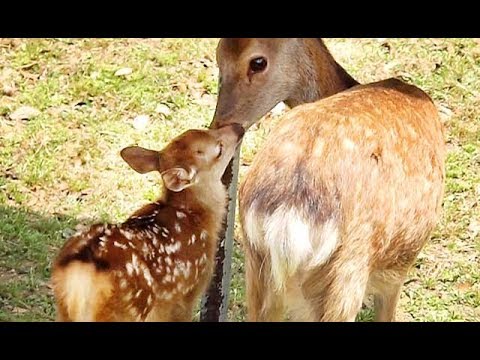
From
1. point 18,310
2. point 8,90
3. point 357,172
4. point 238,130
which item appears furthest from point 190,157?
point 8,90

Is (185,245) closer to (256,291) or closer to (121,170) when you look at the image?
(256,291)

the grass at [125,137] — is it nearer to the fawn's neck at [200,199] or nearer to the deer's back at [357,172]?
the fawn's neck at [200,199]

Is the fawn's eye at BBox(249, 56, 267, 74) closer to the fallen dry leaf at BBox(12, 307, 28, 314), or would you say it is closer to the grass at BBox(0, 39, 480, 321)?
the grass at BBox(0, 39, 480, 321)

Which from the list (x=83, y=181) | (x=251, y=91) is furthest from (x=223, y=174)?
(x=83, y=181)

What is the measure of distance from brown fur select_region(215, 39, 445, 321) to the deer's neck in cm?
69

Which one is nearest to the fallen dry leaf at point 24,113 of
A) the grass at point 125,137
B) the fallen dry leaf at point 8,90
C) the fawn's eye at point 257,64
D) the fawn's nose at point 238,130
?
the grass at point 125,137

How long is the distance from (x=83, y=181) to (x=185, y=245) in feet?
7.93

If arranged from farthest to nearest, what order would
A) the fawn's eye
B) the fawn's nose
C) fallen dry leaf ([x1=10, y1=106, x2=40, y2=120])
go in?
1. fallen dry leaf ([x1=10, y1=106, x2=40, y2=120])
2. the fawn's eye
3. the fawn's nose

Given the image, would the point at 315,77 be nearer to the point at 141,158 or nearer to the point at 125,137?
the point at 141,158

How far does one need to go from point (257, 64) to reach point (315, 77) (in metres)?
0.36

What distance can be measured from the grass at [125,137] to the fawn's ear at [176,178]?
1512 millimetres

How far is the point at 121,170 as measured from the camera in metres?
6.34

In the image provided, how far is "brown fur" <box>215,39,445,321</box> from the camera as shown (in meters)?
3.61

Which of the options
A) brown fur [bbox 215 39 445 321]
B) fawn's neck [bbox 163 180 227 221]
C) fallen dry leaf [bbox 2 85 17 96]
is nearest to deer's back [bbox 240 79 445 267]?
brown fur [bbox 215 39 445 321]
